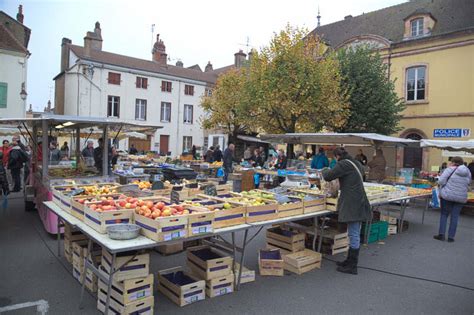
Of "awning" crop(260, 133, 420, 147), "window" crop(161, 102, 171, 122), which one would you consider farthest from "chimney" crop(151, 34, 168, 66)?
Answer: "awning" crop(260, 133, 420, 147)

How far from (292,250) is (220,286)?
63.6 inches

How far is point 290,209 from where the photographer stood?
511 centimetres

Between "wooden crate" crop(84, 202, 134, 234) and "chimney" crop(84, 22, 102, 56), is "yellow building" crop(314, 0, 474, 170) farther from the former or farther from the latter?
"chimney" crop(84, 22, 102, 56)

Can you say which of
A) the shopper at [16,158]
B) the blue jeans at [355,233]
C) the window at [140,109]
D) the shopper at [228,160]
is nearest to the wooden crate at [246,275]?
the blue jeans at [355,233]

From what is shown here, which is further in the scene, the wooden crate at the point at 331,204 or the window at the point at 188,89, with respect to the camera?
the window at the point at 188,89

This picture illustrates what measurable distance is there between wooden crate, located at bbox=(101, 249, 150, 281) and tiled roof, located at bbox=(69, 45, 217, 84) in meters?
28.9

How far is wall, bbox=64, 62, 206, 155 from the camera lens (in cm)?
2930

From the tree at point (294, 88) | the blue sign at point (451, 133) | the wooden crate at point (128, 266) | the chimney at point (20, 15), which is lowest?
the wooden crate at point (128, 266)

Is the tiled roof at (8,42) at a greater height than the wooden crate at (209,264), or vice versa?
the tiled roof at (8,42)

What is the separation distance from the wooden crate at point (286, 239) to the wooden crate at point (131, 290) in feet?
8.18

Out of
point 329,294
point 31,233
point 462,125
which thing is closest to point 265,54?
point 462,125

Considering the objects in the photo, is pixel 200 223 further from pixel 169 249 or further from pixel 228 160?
pixel 228 160

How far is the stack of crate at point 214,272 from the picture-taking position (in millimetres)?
4281

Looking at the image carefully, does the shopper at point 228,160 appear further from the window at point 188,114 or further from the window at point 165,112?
the window at point 188,114
